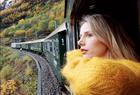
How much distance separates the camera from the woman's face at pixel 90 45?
564 millimetres

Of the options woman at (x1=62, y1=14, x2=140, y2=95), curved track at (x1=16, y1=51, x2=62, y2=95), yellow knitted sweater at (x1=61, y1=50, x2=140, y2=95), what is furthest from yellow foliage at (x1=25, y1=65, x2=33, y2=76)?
yellow knitted sweater at (x1=61, y1=50, x2=140, y2=95)

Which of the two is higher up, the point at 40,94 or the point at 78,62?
the point at 78,62

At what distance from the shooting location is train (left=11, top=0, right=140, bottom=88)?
Answer: 0.68 metres

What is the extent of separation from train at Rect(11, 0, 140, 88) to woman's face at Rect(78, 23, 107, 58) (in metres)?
0.09

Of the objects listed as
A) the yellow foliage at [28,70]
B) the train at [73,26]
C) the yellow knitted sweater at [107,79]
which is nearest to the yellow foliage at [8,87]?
the yellow foliage at [28,70]

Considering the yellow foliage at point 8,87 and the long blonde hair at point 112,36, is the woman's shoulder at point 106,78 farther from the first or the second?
the yellow foliage at point 8,87

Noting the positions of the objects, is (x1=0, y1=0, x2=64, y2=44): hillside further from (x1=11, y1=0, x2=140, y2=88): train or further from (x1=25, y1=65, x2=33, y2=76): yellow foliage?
(x1=25, y1=65, x2=33, y2=76): yellow foliage

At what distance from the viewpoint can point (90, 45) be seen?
579 mm

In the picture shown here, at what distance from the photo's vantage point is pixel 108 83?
0.46 metres

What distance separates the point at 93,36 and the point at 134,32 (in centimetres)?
15

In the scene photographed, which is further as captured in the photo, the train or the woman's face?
the train

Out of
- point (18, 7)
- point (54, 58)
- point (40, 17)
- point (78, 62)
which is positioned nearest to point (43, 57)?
point (54, 58)

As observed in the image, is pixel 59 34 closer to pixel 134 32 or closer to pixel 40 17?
pixel 40 17

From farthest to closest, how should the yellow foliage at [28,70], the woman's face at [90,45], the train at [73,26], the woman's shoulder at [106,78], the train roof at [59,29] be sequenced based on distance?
the yellow foliage at [28,70], the train roof at [59,29], the train at [73,26], the woman's face at [90,45], the woman's shoulder at [106,78]
